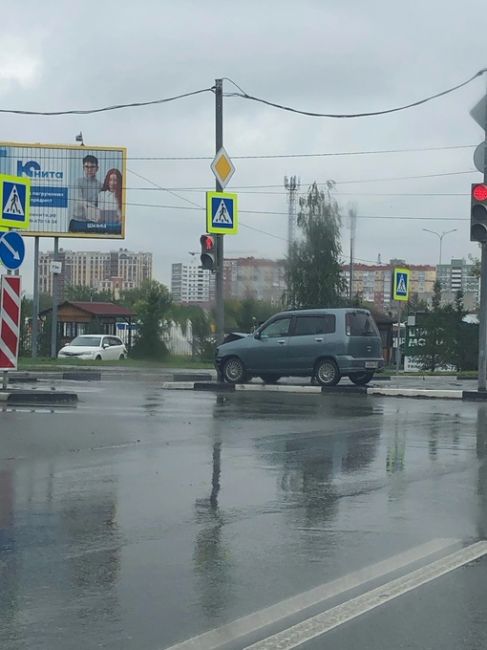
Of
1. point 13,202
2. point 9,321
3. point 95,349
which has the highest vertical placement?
point 13,202

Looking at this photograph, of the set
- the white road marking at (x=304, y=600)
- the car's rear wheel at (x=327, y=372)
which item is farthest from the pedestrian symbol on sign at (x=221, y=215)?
the white road marking at (x=304, y=600)

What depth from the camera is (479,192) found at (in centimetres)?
2019

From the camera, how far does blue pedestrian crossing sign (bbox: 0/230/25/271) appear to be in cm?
1748

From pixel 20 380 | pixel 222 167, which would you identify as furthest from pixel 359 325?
pixel 20 380

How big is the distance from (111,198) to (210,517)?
39.4m

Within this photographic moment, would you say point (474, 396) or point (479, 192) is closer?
point (474, 396)

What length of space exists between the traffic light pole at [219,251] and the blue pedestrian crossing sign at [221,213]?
40 centimetres

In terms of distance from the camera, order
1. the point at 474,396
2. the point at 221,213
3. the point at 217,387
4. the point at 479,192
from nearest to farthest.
→ 1. the point at 474,396
2. the point at 479,192
3. the point at 217,387
4. the point at 221,213

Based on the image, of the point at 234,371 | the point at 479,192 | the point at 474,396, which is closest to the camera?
the point at 474,396

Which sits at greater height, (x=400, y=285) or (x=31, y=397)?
(x=400, y=285)

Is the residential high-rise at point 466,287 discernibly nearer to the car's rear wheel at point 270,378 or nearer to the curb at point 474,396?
the car's rear wheel at point 270,378

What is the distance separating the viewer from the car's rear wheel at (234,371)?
23.6 m

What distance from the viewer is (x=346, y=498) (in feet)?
28.6

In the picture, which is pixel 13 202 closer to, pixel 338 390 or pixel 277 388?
pixel 277 388
